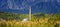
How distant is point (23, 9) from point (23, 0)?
0.11 metres

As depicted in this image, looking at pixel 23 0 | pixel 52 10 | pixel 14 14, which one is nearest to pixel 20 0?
pixel 23 0

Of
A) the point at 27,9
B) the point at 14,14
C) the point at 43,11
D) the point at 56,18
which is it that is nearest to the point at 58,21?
the point at 56,18

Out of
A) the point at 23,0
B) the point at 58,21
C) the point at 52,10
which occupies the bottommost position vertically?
the point at 58,21

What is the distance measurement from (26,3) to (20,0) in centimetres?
8

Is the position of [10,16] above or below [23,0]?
below

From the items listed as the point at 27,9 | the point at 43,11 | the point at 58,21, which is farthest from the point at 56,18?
the point at 27,9

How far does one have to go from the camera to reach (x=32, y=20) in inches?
80.6

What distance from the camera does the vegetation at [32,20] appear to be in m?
2.02

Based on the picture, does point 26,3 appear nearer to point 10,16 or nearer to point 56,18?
point 10,16

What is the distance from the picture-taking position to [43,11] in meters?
2.04

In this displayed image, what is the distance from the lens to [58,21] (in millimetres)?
2023

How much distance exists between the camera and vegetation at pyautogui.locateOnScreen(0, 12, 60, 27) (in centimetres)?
202

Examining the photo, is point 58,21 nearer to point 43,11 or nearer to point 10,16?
point 43,11

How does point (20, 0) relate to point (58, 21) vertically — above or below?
above
